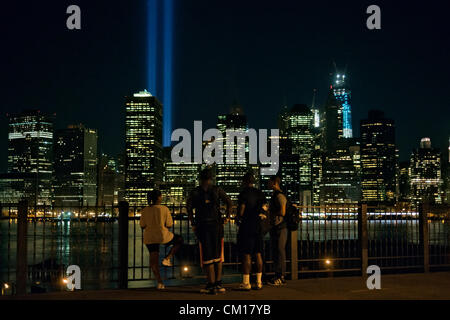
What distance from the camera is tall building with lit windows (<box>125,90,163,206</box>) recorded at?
184m

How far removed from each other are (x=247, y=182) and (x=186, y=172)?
7246 inches

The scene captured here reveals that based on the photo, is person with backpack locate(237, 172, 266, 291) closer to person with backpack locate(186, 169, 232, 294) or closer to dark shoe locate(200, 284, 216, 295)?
person with backpack locate(186, 169, 232, 294)

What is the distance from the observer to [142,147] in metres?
189

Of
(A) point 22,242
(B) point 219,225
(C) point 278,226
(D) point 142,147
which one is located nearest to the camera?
(B) point 219,225

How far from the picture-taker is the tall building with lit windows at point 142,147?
605 feet

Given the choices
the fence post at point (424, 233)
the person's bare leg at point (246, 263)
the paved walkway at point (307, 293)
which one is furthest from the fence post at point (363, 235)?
the person's bare leg at point (246, 263)

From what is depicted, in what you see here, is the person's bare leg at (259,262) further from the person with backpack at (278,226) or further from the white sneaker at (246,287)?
the person with backpack at (278,226)

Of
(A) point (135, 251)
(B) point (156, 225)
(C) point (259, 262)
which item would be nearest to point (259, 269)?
(C) point (259, 262)

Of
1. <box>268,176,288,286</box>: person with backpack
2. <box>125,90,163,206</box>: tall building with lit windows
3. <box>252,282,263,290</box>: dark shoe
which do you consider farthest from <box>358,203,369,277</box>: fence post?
<box>125,90,163,206</box>: tall building with lit windows

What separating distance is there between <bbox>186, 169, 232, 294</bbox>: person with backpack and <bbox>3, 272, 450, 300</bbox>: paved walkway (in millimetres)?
527

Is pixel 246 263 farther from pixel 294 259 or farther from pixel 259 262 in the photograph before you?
pixel 294 259

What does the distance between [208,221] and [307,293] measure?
208cm
